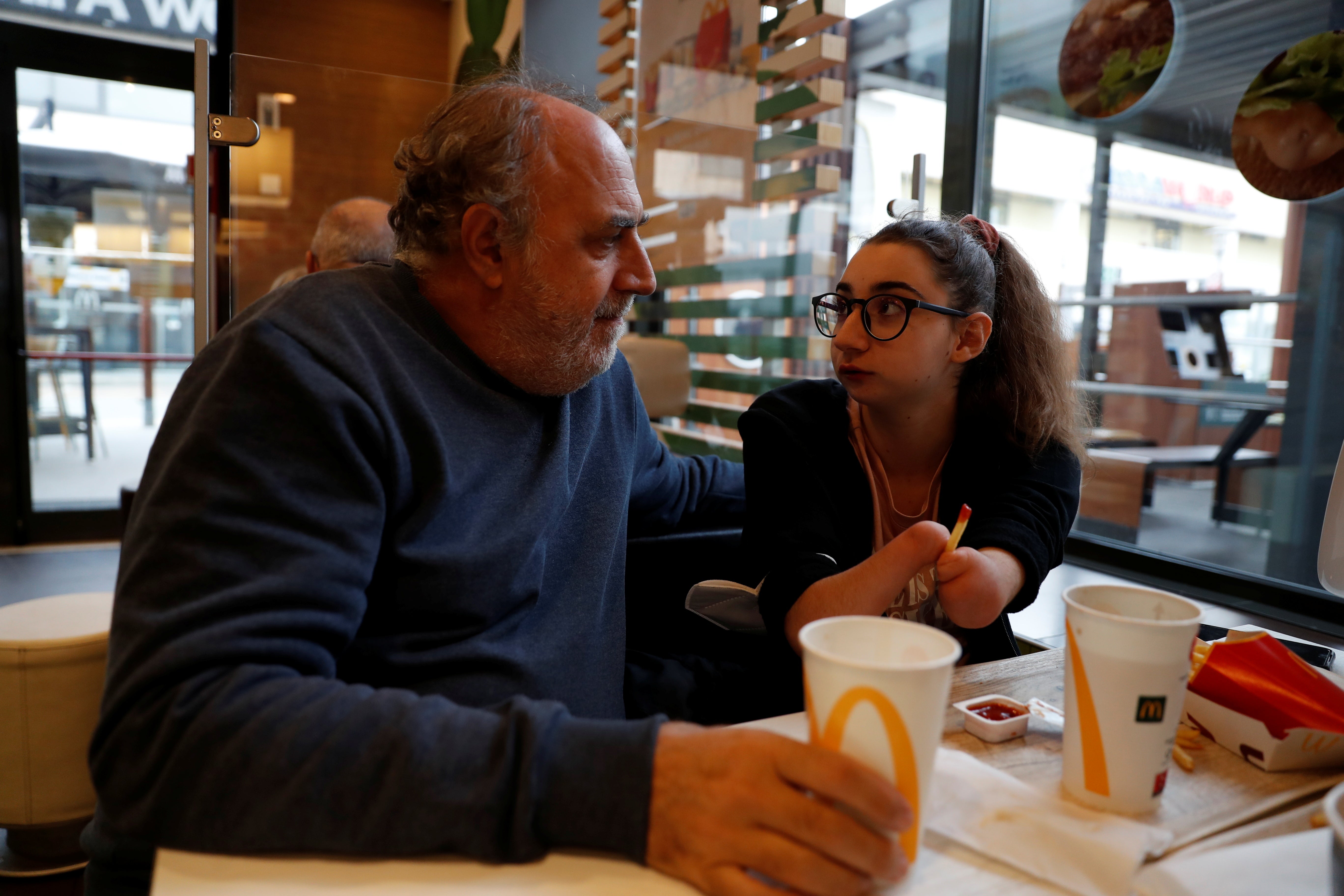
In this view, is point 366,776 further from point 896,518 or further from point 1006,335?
point 1006,335

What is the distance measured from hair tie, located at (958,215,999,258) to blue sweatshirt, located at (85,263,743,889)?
72 cm

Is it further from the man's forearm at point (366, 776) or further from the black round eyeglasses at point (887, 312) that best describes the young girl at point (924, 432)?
the man's forearm at point (366, 776)

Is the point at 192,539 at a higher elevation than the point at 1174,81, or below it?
below

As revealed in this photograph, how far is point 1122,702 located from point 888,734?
0.72 feet

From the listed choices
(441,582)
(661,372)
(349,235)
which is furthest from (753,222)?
(441,582)

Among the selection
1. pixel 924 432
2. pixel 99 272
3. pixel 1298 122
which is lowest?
pixel 924 432

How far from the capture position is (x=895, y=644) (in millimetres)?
582

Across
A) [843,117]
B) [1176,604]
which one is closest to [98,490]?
[843,117]

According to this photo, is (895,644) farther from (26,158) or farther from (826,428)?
(26,158)

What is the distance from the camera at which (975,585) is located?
0.98m

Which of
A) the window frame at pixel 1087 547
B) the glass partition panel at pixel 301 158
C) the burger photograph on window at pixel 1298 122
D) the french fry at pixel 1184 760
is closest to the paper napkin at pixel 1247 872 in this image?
the french fry at pixel 1184 760

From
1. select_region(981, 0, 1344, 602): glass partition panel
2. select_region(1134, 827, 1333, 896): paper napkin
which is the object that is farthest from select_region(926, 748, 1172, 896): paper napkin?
select_region(981, 0, 1344, 602): glass partition panel

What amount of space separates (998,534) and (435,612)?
682mm

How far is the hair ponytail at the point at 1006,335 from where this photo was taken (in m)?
1.32
